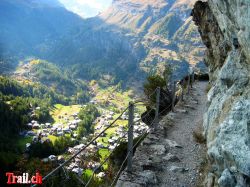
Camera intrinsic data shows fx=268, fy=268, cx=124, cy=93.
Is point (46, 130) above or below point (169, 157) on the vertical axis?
below

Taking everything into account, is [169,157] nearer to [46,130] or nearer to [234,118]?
[234,118]

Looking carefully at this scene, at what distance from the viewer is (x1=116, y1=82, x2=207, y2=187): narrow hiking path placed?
8656 millimetres

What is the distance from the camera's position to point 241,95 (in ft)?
20.5

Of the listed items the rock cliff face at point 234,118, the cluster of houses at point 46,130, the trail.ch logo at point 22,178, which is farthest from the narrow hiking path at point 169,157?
the cluster of houses at point 46,130

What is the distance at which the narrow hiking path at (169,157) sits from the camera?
866 cm

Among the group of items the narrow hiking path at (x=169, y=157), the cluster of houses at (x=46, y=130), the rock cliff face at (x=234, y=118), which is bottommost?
the cluster of houses at (x=46, y=130)

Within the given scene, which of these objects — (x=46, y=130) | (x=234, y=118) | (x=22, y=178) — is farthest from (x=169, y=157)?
(x=46, y=130)

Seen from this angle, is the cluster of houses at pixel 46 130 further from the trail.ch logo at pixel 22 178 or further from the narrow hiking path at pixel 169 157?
the trail.ch logo at pixel 22 178

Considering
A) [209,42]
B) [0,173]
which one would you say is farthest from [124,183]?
[0,173]

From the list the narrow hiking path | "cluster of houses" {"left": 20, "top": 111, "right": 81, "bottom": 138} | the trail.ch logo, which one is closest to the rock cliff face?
the narrow hiking path

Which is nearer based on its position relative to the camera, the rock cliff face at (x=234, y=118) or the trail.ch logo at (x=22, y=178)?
the trail.ch logo at (x=22, y=178)

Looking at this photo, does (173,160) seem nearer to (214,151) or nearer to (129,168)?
(129,168)

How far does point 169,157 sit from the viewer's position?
10.5m

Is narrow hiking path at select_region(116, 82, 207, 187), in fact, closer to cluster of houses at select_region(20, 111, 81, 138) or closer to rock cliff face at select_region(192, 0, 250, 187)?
Result: rock cliff face at select_region(192, 0, 250, 187)
